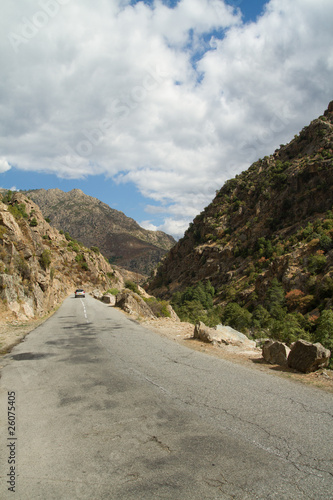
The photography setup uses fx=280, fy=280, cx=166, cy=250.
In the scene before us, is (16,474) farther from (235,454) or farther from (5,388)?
(5,388)

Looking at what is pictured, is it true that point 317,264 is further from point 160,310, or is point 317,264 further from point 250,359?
point 250,359

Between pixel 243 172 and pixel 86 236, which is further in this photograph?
pixel 86 236

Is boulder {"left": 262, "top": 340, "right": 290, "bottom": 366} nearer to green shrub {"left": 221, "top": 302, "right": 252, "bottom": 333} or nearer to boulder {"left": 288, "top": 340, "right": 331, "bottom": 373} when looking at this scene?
boulder {"left": 288, "top": 340, "right": 331, "bottom": 373}

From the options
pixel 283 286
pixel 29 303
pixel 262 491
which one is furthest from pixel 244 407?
pixel 283 286

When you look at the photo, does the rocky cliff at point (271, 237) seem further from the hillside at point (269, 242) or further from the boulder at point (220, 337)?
the boulder at point (220, 337)

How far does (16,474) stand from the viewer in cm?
300

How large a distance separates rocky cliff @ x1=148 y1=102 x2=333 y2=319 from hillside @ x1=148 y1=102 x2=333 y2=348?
17 centimetres

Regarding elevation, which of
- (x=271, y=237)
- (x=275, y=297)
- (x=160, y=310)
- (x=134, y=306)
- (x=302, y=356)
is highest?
(x=271, y=237)

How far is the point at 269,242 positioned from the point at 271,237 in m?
5.21

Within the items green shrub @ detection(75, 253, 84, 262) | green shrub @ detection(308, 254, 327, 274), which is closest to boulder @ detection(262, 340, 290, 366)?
green shrub @ detection(308, 254, 327, 274)

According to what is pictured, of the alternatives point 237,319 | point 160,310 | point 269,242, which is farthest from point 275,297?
point 160,310

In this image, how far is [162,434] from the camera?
367 cm

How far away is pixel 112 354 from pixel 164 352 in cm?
156

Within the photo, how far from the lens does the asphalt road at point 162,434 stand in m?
2.73
